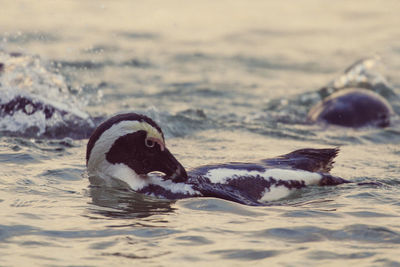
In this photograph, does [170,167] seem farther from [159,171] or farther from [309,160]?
[309,160]

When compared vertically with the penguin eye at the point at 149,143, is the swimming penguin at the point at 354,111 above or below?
above

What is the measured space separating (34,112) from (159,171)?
10.4 feet

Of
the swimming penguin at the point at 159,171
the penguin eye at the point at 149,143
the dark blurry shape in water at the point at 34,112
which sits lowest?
the swimming penguin at the point at 159,171

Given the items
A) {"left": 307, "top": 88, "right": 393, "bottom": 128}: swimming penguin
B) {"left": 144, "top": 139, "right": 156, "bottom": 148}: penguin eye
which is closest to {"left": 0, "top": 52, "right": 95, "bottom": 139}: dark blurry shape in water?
{"left": 144, "top": 139, "right": 156, "bottom": 148}: penguin eye

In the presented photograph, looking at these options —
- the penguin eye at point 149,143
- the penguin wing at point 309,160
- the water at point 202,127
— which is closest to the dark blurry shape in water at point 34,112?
the water at point 202,127

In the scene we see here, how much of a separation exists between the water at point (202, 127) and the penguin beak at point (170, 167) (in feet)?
0.73

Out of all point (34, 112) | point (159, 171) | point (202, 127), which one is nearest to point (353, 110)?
point (202, 127)

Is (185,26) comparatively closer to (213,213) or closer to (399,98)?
(399,98)

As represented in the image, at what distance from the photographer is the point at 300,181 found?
7.65m

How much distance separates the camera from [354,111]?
11.5 meters

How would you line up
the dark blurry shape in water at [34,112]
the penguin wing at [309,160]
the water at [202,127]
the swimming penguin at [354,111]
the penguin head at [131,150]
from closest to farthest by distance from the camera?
the water at [202,127] → the penguin head at [131,150] → the penguin wing at [309,160] → the dark blurry shape in water at [34,112] → the swimming penguin at [354,111]

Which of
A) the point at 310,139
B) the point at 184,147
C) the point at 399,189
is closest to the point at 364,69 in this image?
the point at 310,139

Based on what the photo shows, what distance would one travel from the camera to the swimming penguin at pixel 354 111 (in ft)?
37.5

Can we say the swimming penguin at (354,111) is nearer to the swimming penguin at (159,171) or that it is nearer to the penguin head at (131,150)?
the swimming penguin at (159,171)
